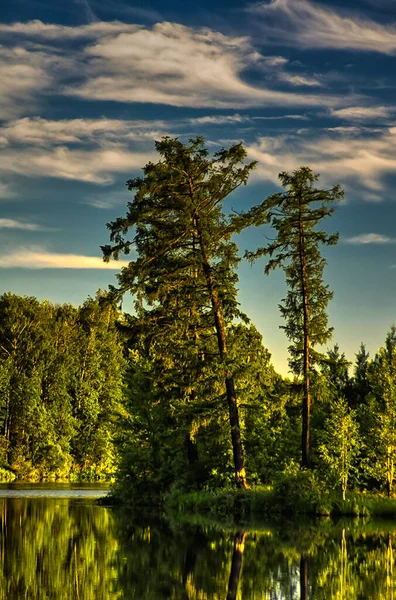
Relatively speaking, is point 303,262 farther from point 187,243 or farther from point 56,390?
point 56,390

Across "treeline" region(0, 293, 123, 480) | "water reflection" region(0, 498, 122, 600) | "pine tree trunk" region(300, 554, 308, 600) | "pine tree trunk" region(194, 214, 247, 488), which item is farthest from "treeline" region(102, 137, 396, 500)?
"treeline" region(0, 293, 123, 480)

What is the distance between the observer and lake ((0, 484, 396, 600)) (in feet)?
45.4

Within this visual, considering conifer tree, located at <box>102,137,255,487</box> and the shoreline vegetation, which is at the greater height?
conifer tree, located at <box>102,137,255,487</box>

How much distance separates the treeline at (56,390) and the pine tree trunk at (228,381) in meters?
41.8

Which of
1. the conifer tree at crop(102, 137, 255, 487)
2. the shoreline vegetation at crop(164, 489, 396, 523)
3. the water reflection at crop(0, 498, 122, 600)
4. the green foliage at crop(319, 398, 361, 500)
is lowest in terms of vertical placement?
the shoreline vegetation at crop(164, 489, 396, 523)

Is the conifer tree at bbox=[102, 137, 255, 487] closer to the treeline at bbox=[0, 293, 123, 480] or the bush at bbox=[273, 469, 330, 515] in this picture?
the bush at bbox=[273, 469, 330, 515]

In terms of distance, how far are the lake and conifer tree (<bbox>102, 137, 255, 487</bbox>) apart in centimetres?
1285

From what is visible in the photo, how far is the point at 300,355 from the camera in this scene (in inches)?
1686

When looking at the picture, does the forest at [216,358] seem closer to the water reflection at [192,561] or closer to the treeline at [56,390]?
the water reflection at [192,561]

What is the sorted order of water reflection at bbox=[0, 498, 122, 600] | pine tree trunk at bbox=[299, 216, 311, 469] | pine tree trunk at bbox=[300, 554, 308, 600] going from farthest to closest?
1. pine tree trunk at bbox=[299, 216, 311, 469]
2. water reflection at bbox=[0, 498, 122, 600]
3. pine tree trunk at bbox=[300, 554, 308, 600]

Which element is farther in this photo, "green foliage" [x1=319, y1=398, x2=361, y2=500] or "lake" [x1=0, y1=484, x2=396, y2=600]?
"green foliage" [x1=319, y1=398, x2=361, y2=500]

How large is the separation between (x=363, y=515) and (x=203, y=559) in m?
19.0

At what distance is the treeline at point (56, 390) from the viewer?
86.8 metres

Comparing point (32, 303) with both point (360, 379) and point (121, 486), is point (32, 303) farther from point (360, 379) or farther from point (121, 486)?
point (121, 486)
